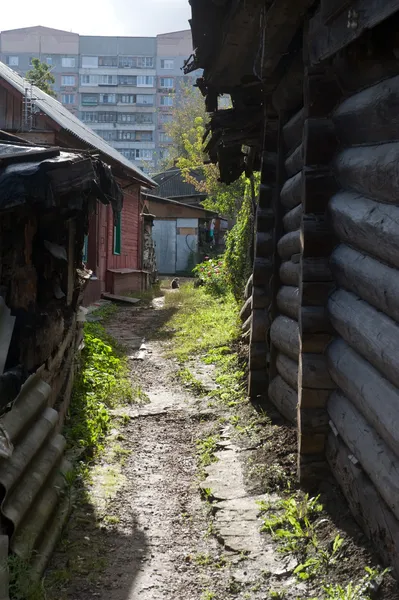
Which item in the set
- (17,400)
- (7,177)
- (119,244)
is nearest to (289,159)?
(7,177)

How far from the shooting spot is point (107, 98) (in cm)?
6831

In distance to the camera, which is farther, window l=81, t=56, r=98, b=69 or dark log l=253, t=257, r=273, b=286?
window l=81, t=56, r=98, b=69

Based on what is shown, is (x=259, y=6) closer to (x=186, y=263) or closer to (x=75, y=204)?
(x=75, y=204)

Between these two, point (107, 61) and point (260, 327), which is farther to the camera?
point (107, 61)

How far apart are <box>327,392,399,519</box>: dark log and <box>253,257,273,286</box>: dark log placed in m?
2.75

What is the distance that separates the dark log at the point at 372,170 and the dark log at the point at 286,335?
5.06 feet

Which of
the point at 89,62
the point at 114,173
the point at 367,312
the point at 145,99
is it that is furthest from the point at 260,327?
the point at 89,62

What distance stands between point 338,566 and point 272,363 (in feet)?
9.96

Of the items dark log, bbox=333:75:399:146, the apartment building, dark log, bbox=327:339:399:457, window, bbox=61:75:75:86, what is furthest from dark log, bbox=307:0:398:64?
window, bbox=61:75:75:86

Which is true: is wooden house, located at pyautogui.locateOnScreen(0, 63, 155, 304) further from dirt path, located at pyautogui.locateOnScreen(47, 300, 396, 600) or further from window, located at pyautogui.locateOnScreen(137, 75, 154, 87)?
window, located at pyautogui.locateOnScreen(137, 75, 154, 87)

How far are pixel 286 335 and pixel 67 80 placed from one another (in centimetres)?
7030

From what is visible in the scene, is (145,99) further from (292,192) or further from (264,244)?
(292,192)

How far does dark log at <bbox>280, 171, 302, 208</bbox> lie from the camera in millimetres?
5449

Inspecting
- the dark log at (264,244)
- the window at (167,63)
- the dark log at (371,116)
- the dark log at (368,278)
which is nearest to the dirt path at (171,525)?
the dark log at (368,278)
